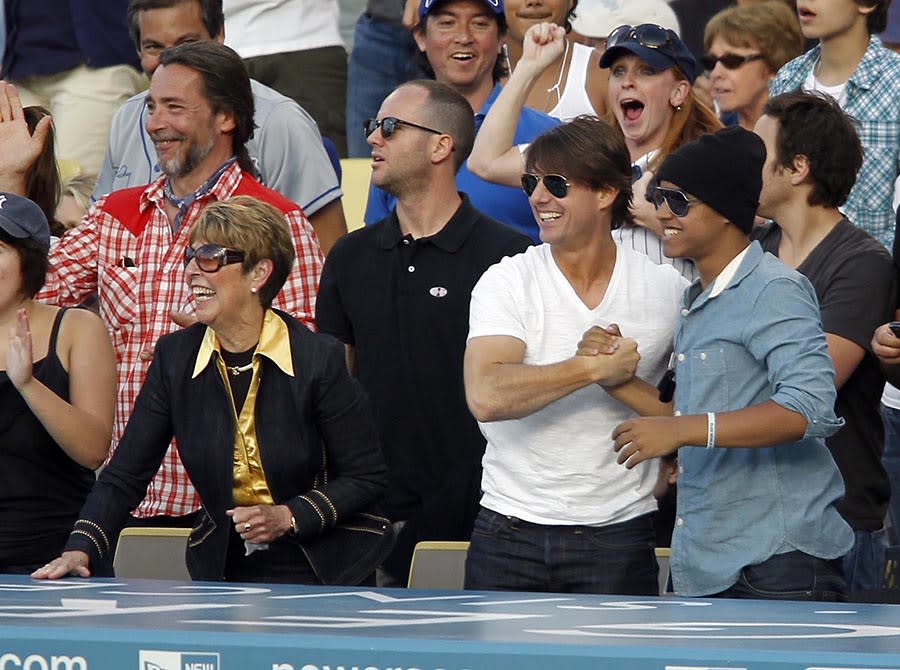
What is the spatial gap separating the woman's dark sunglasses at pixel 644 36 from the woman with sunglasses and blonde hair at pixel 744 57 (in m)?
1.13

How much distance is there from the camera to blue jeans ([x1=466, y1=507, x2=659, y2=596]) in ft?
14.3

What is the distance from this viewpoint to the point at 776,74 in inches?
265

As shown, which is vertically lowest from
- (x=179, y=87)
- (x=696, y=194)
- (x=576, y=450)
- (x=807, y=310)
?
(x=576, y=450)

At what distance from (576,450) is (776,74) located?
2824 mm

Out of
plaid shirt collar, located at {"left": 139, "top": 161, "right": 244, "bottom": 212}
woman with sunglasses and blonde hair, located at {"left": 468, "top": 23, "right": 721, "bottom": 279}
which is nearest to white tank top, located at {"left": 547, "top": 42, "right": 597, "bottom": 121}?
woman with sunglasses and blonde hair, located at {"left": 468, "top": 23, "right": 721, "bottom": 279}

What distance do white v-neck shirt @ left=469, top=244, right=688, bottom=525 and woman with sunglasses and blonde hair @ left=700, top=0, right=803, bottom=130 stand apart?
2.45 m

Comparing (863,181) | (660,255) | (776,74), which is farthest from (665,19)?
(660,255)

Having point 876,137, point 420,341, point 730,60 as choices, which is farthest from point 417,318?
point 730,60

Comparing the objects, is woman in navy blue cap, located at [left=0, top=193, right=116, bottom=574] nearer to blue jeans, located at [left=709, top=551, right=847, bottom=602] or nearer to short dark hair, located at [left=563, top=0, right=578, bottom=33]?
blue jeans, located at [left=709, top=551, right=847, bottom=602]

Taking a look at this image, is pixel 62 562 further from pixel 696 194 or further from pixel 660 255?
pixel 660 255

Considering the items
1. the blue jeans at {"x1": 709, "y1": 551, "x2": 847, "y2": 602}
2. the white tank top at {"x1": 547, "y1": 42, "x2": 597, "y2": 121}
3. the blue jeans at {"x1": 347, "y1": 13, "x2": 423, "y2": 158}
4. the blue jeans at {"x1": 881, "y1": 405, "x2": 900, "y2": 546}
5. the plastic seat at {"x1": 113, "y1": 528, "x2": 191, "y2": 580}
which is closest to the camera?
the blue jeans at {"x1": 709, "y1": 551, "x2": 847, "y2": 602}

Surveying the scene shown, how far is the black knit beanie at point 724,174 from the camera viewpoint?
4.28 metres

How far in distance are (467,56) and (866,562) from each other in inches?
95.2

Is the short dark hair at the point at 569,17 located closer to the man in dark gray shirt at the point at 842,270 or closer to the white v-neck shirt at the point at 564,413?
the man in dark gray shirt at the point at 842,270
